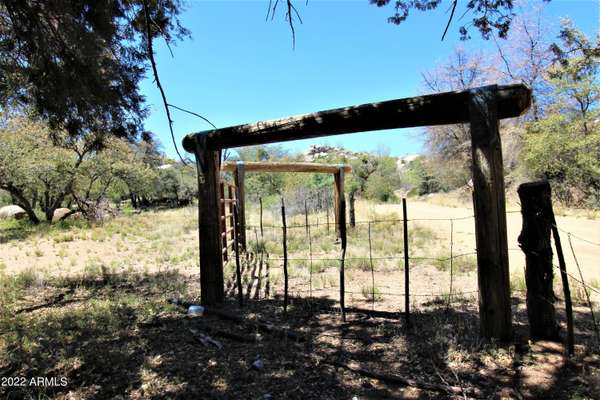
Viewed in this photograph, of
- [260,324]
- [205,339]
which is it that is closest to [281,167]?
[260,324]

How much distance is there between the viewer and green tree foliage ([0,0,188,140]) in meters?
3.56

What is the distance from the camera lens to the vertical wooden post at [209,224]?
404cm

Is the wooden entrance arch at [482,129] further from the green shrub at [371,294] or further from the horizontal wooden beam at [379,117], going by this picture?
the green shrub at [371,294]

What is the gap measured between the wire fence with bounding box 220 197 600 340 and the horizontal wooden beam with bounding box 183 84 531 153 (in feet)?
3.00

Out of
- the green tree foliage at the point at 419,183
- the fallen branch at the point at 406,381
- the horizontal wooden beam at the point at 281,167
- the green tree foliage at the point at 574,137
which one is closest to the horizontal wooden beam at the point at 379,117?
the fallen branch at the point at 406,381

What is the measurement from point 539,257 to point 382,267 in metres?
3.46

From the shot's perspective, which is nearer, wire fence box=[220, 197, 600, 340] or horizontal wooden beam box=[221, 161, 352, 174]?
wire fence box=[220, 197, 600, 340]

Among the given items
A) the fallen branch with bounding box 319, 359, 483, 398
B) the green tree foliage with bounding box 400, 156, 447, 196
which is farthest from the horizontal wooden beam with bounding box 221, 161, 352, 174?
the green tree foliage with bounding box 400, 156, 447, 196

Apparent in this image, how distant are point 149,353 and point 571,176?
14.1 meters

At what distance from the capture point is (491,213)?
270cm

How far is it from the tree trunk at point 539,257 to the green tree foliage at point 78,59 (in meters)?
3.72

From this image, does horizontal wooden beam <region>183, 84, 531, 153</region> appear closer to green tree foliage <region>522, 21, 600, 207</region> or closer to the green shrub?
the green shrub

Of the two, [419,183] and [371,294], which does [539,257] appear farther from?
[419,183]

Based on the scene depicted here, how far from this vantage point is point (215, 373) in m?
2.57
